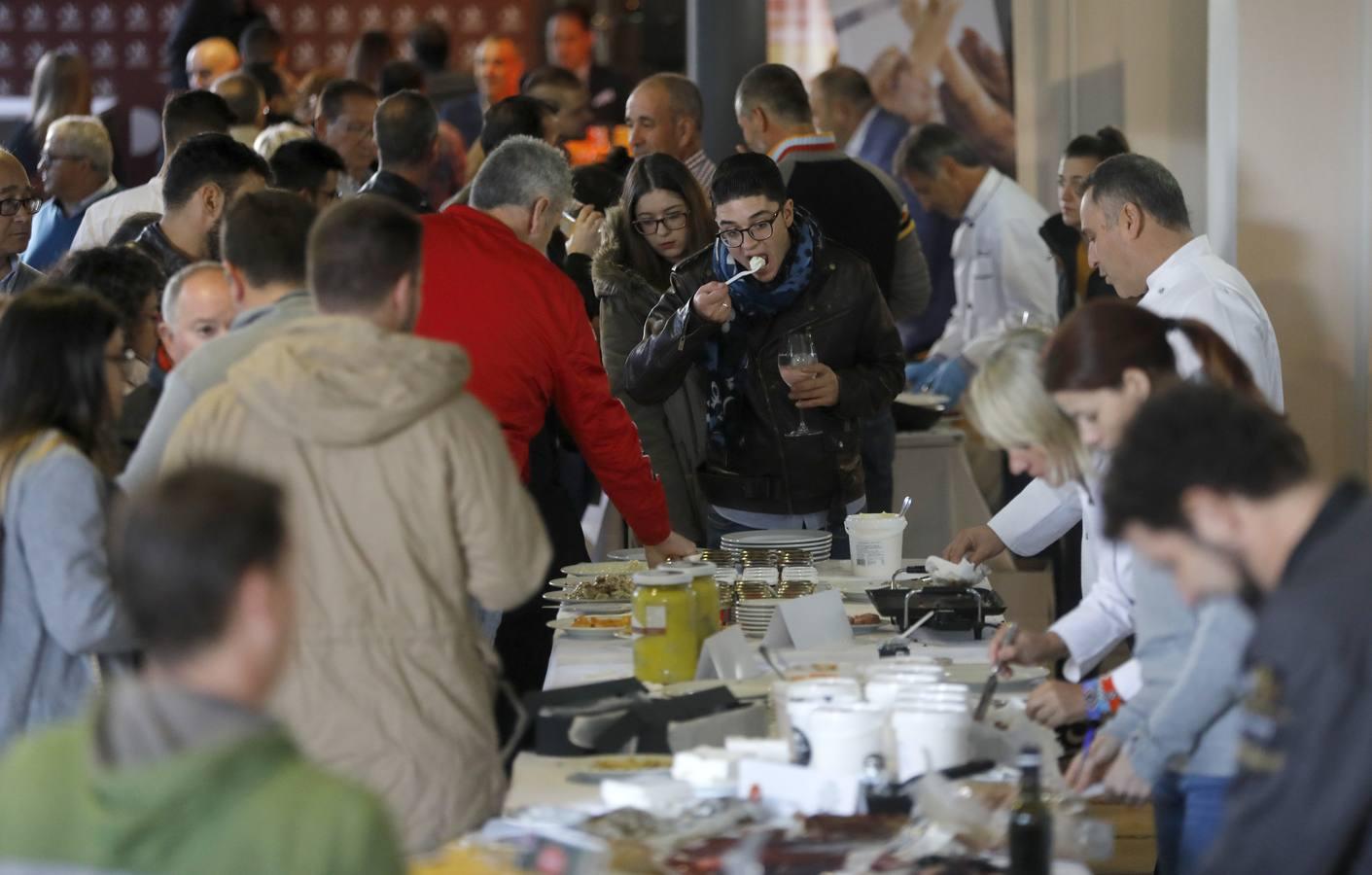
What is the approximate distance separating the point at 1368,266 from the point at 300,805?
15.0ft

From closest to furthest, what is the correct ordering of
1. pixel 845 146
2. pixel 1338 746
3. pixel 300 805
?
pixel 300 805 < pixel 1338 746 < pixel 845 146

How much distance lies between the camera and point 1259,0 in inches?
212

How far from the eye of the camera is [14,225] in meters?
4.55

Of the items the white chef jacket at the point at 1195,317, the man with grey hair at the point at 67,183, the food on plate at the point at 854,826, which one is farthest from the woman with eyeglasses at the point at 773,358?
the man with grey hair at the point at 67,183

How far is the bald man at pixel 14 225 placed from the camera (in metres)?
4.53

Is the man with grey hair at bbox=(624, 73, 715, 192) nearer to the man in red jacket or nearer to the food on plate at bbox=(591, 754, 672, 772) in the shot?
the man in red jacket

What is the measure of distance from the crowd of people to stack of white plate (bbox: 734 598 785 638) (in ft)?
1.71

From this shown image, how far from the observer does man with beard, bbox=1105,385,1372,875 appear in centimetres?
187

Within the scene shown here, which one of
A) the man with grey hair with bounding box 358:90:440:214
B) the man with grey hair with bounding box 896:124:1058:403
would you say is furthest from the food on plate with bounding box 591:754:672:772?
the man with grey hair with bounding box 896:124:1058:403

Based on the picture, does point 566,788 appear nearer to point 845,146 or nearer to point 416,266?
point 416,266

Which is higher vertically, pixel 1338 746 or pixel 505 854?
pixel 1338 746

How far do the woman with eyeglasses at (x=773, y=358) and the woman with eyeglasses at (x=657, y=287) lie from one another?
21 centimetres

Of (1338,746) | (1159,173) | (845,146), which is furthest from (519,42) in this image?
(1338,746)

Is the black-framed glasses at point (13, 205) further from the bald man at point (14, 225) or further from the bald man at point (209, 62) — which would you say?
the bald man at point (209, 62)
